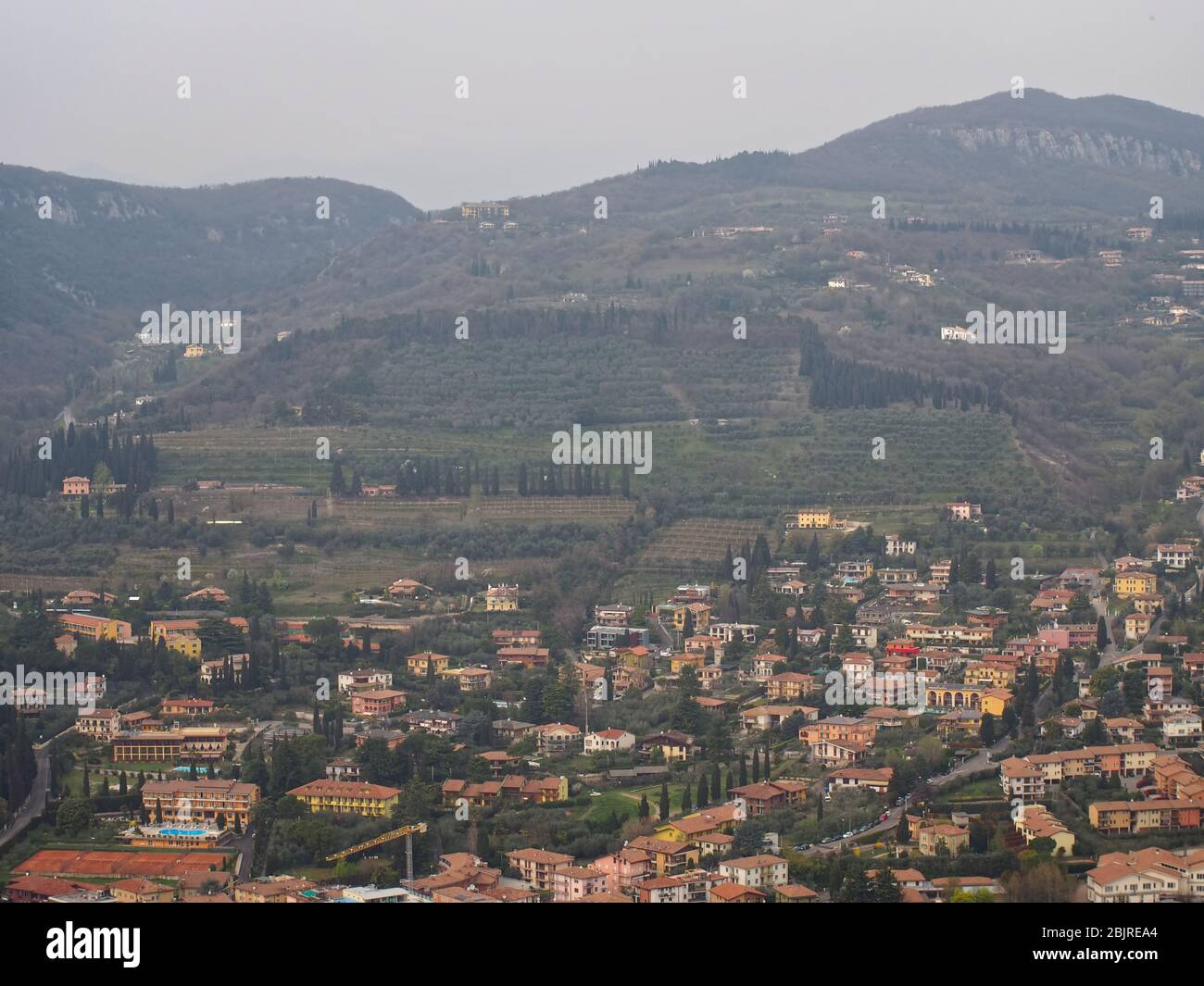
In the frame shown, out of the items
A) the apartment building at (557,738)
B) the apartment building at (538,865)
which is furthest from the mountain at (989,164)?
the apartment building at (538,865)

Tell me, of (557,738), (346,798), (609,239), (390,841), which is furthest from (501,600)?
(609,239)

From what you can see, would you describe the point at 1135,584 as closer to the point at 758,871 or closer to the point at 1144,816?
the point at 1144,816

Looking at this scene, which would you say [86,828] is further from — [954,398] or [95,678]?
[954,398]

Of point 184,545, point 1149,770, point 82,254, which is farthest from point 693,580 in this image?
point 82,254

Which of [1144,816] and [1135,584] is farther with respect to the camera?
[1135,584]
